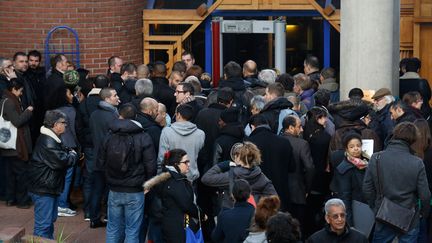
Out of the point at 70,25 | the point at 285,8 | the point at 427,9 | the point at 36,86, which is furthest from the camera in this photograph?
the point at 285,8

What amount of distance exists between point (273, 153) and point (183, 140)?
1.07m

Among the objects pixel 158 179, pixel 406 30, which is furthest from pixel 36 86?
Answer: pixel 406 30

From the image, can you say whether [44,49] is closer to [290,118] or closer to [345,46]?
[345,46]

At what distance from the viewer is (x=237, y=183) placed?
1080 centimetres

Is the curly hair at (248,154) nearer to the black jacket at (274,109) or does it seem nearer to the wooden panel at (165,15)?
the black jacket at (274,109)

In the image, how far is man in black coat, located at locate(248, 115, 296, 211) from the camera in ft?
41.2

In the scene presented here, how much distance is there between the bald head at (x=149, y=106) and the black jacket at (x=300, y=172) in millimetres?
1594

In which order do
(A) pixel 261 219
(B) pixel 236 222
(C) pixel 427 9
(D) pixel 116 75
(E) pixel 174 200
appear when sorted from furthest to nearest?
1. (C) pixel 427 9
2. (D) pixel 116 75
3. (E) pixel 174 200
4. (B) pixel 236 222
5. (A) pixel 261 219

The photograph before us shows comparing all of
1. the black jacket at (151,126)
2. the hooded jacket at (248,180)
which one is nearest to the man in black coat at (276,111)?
the black jacket at (151,126)

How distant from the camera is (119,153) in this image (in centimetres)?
1242

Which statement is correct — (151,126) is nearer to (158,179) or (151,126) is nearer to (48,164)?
(48,164)

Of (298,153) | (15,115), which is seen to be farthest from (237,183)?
(15,115)

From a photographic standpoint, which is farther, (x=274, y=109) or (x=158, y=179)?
(x=274, y=109)

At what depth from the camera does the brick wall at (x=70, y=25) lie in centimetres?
1856
